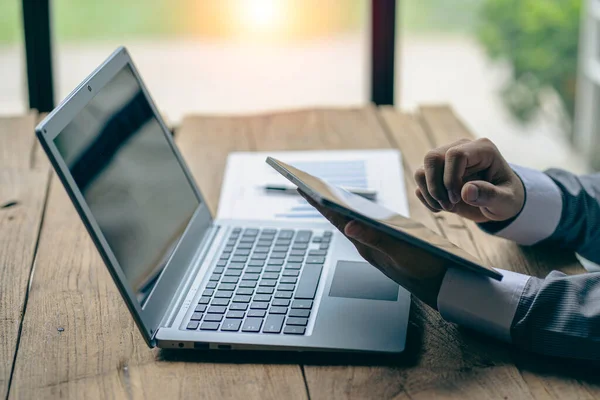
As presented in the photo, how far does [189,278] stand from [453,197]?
342mm

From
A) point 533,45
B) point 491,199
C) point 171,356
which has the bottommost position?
point 533,45

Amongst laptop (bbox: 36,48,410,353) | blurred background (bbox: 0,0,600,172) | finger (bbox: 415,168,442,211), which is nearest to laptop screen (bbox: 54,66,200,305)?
laptop (bbox: 36,48,410,353)

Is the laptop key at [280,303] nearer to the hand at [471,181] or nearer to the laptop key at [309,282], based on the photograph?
the laptop key at [309,282]

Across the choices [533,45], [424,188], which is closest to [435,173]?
[424,188]

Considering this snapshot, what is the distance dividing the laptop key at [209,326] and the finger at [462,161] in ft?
1.09

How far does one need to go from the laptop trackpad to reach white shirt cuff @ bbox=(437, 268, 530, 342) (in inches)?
3.2

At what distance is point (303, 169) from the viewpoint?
1349mm

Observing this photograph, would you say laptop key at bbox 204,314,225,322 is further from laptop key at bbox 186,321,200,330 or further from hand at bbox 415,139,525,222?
hand at bbox 415,139,525,222

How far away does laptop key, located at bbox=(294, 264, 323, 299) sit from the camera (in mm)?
893

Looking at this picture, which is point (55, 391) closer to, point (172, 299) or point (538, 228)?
point (172, 299)

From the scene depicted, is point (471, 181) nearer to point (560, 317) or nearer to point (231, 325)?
point (560, 317)

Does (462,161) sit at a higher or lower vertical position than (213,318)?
higher

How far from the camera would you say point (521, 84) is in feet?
11.3

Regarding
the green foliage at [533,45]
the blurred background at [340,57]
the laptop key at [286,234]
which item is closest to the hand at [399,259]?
the laptop key at [286,234]
